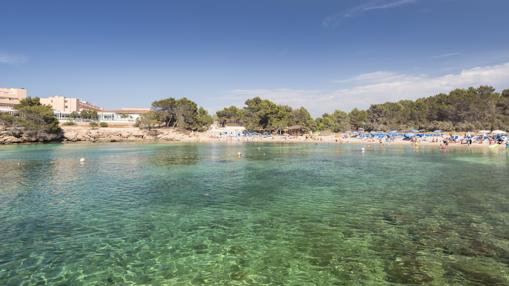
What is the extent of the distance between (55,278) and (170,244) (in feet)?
11.0

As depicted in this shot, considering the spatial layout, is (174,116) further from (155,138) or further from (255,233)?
(255,233)

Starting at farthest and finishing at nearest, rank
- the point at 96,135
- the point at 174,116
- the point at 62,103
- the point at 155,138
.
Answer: the point at 62,103 < the point at 174,116 < the point at 155,138 < the point at 96,135

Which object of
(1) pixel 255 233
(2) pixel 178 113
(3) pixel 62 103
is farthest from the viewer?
(3) pixel 62 103

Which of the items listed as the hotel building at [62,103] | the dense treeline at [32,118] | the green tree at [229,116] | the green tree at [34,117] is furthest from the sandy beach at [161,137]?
the hotel building at [62,103]

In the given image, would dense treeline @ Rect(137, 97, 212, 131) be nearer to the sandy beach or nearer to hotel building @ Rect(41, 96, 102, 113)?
the sandy beach

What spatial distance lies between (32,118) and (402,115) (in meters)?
110

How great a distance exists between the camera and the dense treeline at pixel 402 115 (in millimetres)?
86250

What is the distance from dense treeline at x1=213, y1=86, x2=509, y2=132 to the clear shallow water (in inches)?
3202

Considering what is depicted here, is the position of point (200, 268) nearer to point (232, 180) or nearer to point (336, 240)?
point (336, 240)

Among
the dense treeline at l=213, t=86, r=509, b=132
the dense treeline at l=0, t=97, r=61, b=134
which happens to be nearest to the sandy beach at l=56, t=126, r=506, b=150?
the dense treeline at l=0, t=97, r=61, b=134

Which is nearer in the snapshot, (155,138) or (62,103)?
(155,138)

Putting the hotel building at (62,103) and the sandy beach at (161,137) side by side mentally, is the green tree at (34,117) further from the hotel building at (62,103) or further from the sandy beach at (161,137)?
the hotel building at (62,103)

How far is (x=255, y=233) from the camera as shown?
1141cm

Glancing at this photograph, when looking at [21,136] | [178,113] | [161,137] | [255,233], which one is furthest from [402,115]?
[21,136]
